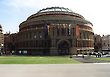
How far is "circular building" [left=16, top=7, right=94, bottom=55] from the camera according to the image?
302 feet

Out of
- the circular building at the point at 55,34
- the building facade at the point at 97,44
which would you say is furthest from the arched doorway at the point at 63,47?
the building facade at the point at 97,44

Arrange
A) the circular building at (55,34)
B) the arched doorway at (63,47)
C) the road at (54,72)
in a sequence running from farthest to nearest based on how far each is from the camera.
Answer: the circular building at (55,34), the arched doorway at (63,47), the road at (54,72)

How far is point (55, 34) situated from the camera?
92.4 metres

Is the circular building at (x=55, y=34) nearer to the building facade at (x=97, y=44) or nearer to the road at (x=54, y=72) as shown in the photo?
the building facade at (x=97, y=44)

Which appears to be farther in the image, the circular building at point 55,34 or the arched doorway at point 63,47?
the circular building at point 55,34

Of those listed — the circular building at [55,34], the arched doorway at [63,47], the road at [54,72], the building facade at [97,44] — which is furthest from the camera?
the building facade at [97,44]

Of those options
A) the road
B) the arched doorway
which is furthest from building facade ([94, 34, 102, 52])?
the road

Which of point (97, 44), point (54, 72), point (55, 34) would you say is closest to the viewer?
point (54, 72)

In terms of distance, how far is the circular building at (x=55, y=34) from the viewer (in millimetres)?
92125

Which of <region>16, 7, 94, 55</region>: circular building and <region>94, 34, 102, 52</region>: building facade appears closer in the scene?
<region>16, 7, 94, 55</region>: circular building

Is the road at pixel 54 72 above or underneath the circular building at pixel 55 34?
underneath

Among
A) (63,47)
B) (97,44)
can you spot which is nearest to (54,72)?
(63,47)

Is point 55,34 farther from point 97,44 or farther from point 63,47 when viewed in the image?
point 97,44

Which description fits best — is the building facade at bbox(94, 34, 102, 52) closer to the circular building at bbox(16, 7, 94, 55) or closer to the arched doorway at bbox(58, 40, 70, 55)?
the circular building at bbox(16, 7, 94, 55)
